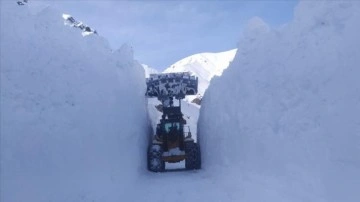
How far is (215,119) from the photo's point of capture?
1639 centimetres

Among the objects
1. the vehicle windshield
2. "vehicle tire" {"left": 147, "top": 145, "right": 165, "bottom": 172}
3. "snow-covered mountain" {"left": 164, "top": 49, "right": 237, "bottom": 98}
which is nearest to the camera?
"vehicle tire" {"left": 147, "top": 145, "right": 165, "bottom": 172}

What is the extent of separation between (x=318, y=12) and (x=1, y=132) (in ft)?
31.2

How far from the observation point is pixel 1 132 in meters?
10.6

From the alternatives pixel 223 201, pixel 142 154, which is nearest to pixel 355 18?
pixel 223 201

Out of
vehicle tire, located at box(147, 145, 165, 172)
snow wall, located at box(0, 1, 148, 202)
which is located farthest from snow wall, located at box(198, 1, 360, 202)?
snow wall, located at box(0, 1, 148, 202)

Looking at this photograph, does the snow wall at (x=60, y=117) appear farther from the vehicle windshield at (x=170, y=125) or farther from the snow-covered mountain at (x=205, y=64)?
the snow-covered mountain at (x=205, y=64)

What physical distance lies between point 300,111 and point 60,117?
7510 mm

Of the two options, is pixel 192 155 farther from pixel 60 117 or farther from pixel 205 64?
pixel 205 64

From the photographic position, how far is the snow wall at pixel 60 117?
10445mm

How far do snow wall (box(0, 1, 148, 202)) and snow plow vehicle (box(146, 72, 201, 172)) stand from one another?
786 millimetres

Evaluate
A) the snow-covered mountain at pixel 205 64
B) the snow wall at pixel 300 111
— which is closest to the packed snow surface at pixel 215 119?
the snow wall at pixel 300 111

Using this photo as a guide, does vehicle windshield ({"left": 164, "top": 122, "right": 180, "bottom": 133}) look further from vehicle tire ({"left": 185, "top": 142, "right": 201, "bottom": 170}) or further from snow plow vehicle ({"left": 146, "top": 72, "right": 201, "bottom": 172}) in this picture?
vehicle tire ({"left": 185, "top": 142, "right": 201, "bottom": 170})

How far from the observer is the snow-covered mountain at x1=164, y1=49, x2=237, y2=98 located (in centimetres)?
11900

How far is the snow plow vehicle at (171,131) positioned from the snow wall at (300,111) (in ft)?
8.03
